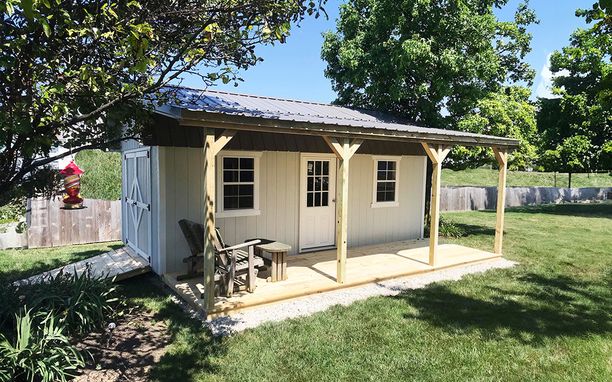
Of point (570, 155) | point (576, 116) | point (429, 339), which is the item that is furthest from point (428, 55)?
point (576, 116)

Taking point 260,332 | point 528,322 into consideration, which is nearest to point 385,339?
point 260,332

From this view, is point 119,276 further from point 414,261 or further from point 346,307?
point 414,261

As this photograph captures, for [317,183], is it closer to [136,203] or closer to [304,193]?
[304,193]

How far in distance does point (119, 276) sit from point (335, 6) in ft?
34.0

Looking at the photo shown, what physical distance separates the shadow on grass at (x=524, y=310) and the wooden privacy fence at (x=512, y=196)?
41.6 feet

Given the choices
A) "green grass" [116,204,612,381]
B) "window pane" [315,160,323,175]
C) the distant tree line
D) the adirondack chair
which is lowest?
"green grass" [116,204,612,381]

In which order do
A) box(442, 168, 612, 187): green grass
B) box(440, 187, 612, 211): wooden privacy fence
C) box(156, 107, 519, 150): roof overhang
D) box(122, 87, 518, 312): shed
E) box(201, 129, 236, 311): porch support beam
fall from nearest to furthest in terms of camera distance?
box(156, 107, 519, 150): roof overhang, box(201, 129, 236, 311): porch support beam, box(122, 87, 518, 312): shed, box(440, 187, 612, 211): wooden privacy fence, box(442, 168, 612, 187): green grass

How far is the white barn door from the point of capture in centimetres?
669

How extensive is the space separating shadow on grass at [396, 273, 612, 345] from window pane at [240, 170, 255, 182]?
3359 mm

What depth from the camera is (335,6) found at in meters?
12.2

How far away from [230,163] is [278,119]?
2140 millimetres

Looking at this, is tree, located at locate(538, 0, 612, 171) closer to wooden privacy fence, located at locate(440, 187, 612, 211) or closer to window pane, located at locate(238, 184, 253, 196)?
wooden privacy fence, located at locate(440, 187, 612, 211)

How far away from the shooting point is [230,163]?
678cm

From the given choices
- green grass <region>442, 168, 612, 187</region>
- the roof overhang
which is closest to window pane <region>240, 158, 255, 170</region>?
the roof overhang
